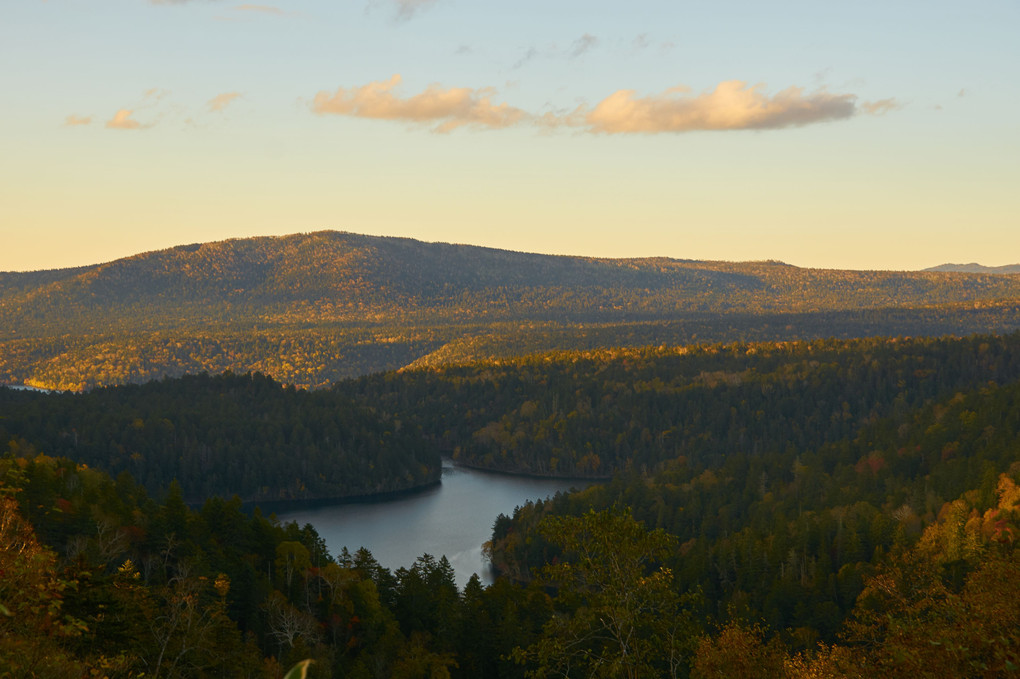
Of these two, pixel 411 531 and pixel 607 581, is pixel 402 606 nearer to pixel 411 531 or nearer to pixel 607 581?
pixel 607 581

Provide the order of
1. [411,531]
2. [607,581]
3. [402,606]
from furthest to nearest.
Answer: [411,531] < [402,606] < [607,581]

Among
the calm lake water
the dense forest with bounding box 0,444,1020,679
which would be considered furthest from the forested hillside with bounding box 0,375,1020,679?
the calm lake water

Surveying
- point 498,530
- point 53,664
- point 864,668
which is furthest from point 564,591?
point 498,530

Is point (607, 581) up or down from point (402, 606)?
up

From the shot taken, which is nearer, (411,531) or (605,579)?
(605,579)

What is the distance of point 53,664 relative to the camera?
24469 millimetres

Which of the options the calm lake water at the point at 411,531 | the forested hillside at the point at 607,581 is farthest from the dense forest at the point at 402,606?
the calm lake water at the point at 411,531

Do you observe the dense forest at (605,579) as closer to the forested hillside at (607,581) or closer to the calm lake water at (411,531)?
the forested hillside at (607,581)

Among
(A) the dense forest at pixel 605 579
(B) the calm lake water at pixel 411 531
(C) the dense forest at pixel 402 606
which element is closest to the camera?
(C) the dense forest at pixel 402 606

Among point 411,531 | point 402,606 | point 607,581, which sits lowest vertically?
point 411,531

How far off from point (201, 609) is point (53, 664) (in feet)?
124

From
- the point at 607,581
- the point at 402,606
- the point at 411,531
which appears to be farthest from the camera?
the point at 411,531

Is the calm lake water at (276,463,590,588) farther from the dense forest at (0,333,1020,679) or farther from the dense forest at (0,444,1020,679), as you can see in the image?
the dense forest at (0,444,1020,679)

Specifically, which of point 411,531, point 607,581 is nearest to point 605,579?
point 607,581
